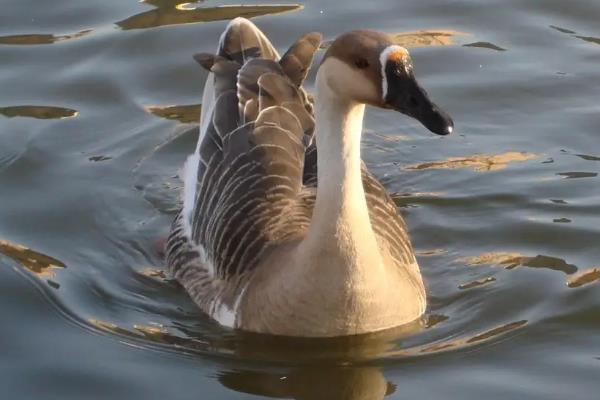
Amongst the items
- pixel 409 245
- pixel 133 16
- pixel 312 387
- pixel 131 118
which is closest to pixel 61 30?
pixel 133 16

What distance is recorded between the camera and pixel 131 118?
10.8 m

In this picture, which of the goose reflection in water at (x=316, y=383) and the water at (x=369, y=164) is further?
the water at (x=369, y=164)

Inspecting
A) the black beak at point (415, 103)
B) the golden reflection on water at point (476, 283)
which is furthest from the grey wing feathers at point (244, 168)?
the black beak at point (415, 103)

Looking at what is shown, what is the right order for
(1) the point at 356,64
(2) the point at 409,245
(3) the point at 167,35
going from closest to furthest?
(1) the point at 356,64, (2) the point at 409,245, (3) the point at 167,35

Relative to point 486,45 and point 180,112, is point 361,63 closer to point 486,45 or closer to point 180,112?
point 180,112

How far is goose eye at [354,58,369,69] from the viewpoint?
703cm

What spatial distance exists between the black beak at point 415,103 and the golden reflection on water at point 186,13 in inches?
215

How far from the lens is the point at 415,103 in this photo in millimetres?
6852

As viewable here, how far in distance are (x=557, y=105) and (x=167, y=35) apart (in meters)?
3.22

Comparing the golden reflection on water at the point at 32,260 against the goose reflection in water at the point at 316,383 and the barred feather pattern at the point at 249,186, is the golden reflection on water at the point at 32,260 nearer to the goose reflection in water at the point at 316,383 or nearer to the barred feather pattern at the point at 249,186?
the barred feather pattern at the point at 249,186

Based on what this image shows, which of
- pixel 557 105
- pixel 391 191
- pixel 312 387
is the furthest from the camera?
pixel 557 105

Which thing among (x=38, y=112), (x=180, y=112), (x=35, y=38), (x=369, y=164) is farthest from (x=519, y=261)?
(x=35, y=38)

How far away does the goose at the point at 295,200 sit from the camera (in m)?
7.12

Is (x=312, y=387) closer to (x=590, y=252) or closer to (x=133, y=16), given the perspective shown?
(x=590, y=252)
